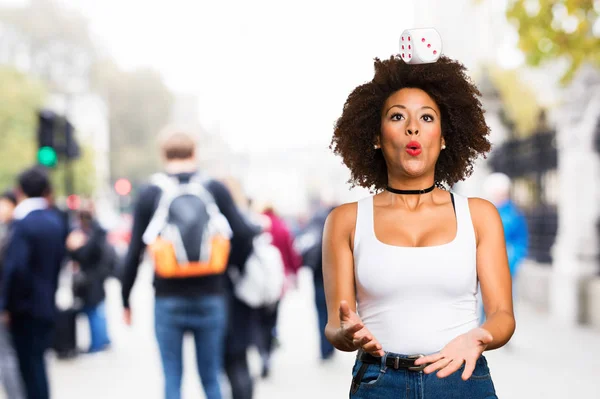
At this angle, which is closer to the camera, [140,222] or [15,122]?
[140,222]

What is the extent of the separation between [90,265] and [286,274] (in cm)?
256

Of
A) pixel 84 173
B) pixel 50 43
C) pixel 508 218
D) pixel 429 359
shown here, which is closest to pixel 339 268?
pixel 429 359

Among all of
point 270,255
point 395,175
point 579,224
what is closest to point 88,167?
point 579,224

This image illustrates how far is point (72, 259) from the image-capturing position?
11.3 m

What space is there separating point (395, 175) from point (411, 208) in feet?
0.39

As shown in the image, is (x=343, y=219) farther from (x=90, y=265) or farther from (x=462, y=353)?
(x=90, y=265)

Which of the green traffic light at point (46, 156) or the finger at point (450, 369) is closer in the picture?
the finger at point (450, 369)

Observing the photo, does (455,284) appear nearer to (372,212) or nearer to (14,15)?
(372,212)

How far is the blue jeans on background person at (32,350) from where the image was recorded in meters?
6.16

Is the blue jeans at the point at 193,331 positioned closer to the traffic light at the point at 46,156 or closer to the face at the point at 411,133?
the face at the point at 411,133

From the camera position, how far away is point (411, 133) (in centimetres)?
292

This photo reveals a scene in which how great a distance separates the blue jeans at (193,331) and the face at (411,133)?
7.91ft

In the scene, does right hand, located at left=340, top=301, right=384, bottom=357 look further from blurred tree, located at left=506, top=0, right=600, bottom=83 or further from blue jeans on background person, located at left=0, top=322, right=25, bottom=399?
blurred tree, located at left=506, top=0, right=600, bottom=83

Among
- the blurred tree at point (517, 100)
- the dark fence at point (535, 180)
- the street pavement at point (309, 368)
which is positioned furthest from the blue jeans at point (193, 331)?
the blurred tree at point (517, 100)
